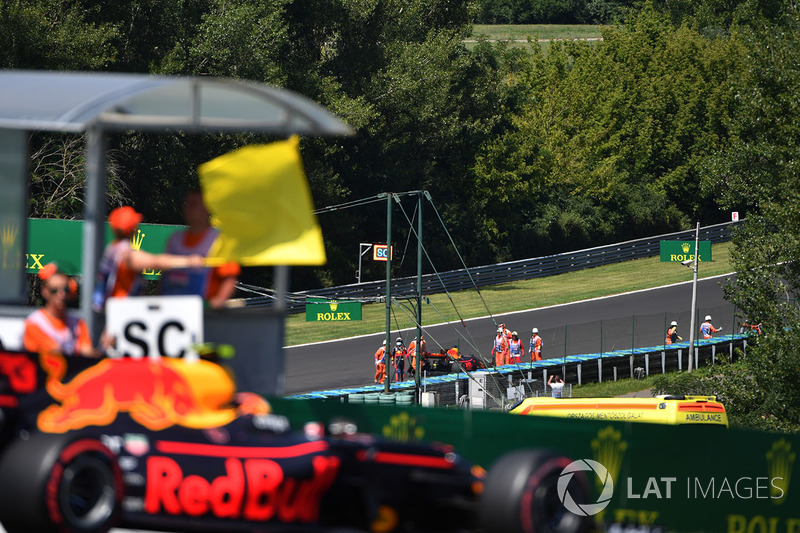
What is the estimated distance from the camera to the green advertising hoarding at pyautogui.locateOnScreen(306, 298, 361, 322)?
3650cm

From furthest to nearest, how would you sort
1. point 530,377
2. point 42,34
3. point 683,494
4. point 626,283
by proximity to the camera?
point 626,283 → point 42,34 → point 530,377 → point 683,494

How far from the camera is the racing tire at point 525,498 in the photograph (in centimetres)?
642

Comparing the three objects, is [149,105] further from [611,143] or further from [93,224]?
[611,143]

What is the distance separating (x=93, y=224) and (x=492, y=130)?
220 feet

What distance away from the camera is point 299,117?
7.21 meters

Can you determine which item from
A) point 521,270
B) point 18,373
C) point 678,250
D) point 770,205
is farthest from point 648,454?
point 521,270

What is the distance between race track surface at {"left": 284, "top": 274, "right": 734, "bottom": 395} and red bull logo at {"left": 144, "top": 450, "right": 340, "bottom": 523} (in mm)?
30119

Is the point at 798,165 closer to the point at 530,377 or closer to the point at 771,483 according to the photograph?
the point at 530,377

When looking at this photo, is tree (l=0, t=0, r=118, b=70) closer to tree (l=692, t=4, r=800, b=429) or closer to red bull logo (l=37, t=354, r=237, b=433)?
tree (l=692, t=4, r=800, b=429)

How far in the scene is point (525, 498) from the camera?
253 inches

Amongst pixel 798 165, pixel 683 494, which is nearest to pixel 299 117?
pixel 683 494

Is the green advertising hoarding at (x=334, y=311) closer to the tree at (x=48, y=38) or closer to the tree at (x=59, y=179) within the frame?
the tree at (x=59, y=179)

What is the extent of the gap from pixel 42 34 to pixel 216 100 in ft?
140

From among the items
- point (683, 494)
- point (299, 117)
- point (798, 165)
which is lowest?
point (683, 494)
